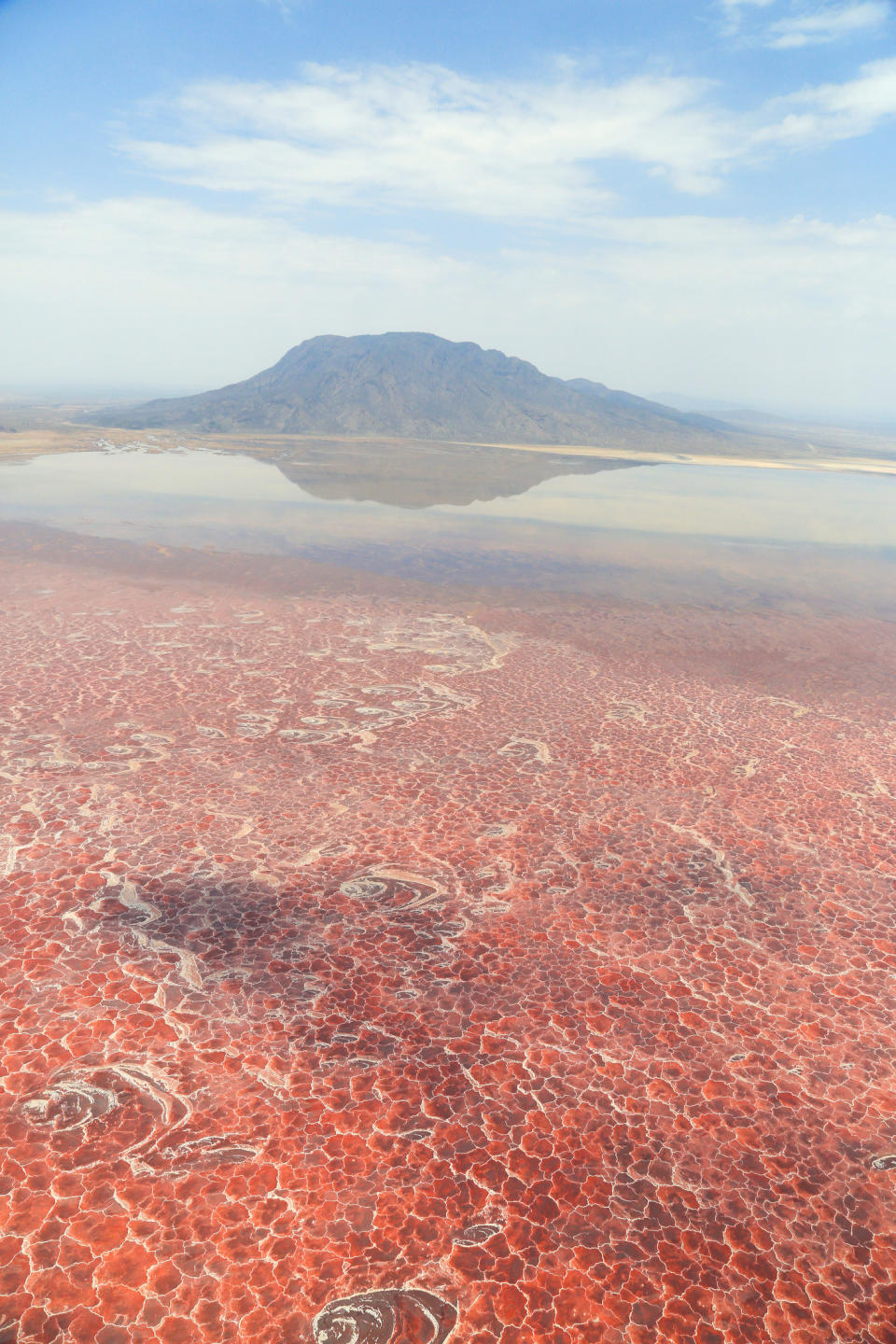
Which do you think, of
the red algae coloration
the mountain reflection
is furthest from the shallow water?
the red algae coloration

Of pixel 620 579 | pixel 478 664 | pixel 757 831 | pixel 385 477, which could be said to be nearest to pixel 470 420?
pixel 385 477

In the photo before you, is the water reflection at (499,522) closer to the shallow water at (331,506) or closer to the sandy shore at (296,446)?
the shallow water at (331,506)

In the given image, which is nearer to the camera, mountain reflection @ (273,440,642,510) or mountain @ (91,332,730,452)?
mountain reflection @ (273,440,642,510)

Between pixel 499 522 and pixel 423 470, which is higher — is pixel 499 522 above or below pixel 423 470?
below

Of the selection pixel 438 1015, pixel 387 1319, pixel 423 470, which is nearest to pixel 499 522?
pixel 423 470

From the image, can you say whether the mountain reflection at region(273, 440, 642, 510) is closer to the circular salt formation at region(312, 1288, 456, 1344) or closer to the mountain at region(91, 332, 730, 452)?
the mountain at region(91, 332, 730, 452)

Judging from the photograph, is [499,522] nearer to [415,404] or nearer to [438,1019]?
[438,1019]

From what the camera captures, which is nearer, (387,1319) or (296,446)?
(387,1319)
